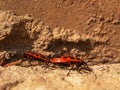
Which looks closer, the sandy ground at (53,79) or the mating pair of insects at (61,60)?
the sandy ground at (53,79)

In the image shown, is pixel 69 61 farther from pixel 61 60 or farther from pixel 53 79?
pixel 53 79

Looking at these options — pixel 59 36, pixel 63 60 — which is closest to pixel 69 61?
pixel 63 60

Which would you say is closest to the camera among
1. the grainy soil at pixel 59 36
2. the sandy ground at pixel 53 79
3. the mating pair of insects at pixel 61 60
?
the sandy ground at pixel 53 79

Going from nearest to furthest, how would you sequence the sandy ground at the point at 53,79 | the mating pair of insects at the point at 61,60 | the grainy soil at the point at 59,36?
the sandy ground at the point at 53,79
the grainy soil at the point at 59,36
the mating pair of insects at the point at 61,60

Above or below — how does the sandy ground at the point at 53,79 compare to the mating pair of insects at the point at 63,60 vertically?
below

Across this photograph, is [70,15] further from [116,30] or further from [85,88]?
[85,88]

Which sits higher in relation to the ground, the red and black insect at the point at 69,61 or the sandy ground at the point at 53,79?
the red and black insect at the point at 69,61

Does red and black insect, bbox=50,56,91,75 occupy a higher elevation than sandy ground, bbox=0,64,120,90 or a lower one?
higher

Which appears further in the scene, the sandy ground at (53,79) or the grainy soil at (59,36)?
the grainy soil at (59,36)
